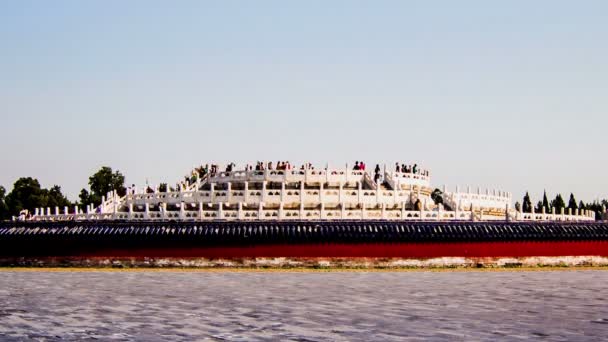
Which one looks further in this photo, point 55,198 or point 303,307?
point 55,198

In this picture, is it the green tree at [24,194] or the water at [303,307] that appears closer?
the water at [303,307]

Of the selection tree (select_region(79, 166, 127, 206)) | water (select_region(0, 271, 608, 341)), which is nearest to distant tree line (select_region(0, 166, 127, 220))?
tree (select_region(79, 166, 127, 206))

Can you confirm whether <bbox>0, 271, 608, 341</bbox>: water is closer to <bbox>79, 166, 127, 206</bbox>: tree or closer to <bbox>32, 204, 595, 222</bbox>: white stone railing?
<bbox>32, 204, 595, 222</bbox>: white stone railing

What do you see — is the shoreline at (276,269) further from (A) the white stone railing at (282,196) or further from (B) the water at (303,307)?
(A) the white stone railing at (282,196)

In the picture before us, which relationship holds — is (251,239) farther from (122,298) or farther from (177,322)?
(177,322)

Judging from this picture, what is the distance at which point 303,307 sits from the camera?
23.1 metres

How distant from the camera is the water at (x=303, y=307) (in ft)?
60.3

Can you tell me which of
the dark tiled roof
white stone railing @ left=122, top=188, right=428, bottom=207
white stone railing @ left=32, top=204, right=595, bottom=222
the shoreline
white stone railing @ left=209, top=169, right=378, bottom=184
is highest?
white stone railing @ left=209, top=169, right=378, bottom=184

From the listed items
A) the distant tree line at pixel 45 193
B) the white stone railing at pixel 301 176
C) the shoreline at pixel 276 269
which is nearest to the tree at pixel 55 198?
the distant tree line at pixel 45 193

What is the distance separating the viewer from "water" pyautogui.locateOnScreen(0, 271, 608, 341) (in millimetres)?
→ 18391

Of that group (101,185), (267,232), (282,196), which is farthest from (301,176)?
(101,185)

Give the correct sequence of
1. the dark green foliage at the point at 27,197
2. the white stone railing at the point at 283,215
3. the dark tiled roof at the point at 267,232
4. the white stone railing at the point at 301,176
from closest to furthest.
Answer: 1. the dark tiled roof at the point at 267,232
2. the white stone railing at the point at 283,215
3. the white stone railing at the point at 301,176
4. the dark green foliage at the point at 27,197

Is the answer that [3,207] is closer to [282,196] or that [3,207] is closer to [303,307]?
[282,196]

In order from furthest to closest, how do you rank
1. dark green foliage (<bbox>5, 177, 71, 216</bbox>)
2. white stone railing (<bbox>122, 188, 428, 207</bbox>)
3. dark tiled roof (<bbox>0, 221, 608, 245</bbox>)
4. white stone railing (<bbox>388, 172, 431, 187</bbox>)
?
dark green foliage (<bbox>5, 177, 71, 216</bbox>) < white stone railing (<bbox>388, 172, 431, 187</bbox>) < white stone railing (<bbox>122, 188, 428, 207</bbox>) < dark tiled roof (<bbox>0, 221, 608, 245</bbox>)
